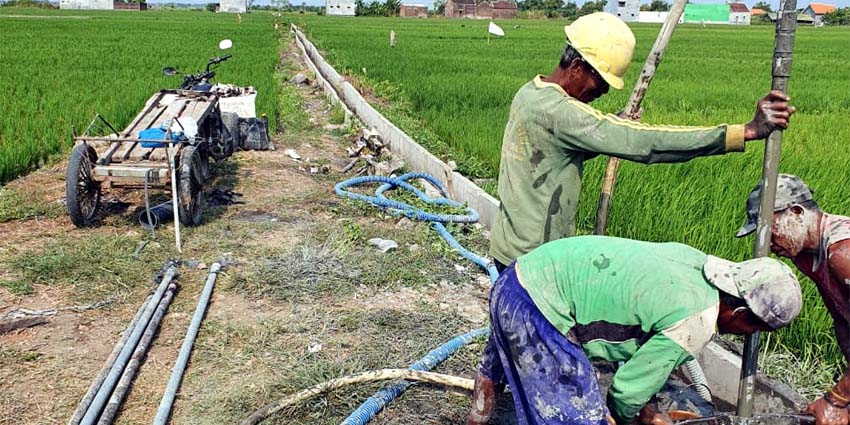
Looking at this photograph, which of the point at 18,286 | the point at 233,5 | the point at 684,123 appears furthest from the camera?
the point at 233,5

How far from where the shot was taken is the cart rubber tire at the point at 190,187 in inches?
210

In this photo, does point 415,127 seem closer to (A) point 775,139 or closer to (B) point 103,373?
(B) point 103,373

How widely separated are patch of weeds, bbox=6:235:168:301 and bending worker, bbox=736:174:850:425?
3666 mm

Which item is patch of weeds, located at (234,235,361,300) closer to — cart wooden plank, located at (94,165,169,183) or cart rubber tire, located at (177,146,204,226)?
cart rubber tire, located at (177,146,204,226)

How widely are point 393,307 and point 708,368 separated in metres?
1.77

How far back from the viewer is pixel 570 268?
204 cm

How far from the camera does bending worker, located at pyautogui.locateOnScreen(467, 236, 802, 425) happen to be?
187 centimetres

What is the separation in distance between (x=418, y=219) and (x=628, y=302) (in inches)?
148

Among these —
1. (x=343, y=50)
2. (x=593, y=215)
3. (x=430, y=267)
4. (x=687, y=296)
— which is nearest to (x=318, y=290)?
(x=430, y=267)

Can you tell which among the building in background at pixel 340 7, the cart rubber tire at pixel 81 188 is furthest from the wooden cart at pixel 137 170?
the building in background at pixel 340 7

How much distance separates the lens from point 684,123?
831 cm

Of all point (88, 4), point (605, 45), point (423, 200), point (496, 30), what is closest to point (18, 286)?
point (423, 200)

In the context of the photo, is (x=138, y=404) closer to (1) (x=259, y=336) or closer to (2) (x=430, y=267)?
(1) (x=259, y=336)

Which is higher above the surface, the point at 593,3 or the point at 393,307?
the point at 593,3
